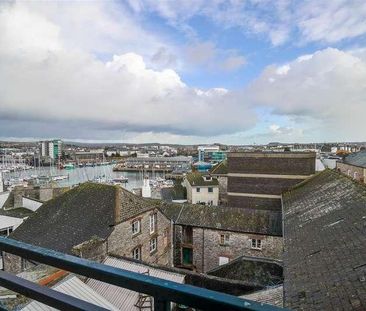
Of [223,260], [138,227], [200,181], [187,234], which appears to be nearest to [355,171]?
[200,181]

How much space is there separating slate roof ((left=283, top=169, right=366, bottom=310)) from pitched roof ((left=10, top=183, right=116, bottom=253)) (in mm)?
9638

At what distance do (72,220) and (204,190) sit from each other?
29.6 metres

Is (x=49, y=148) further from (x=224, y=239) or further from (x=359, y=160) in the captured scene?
(x=224, y=239)

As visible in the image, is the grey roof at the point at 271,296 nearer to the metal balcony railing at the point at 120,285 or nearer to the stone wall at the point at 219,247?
the metal balcony railing at the point at 120,285

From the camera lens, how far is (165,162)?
134m

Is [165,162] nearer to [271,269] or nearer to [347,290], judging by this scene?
[271,269]

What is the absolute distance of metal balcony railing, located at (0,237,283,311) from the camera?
1242mm

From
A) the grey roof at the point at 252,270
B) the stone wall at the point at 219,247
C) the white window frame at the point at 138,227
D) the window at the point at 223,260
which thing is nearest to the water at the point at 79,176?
the stone wall at the point at 219,247

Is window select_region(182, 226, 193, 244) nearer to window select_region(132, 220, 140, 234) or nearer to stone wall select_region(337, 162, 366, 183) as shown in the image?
window select_region(132, 220, 140, 234)

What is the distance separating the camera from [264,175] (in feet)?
109

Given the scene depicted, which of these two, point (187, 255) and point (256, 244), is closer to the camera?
point (256, 244)

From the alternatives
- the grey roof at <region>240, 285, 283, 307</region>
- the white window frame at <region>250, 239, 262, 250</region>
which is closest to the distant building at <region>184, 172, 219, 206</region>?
the white window frame at <region>250, 239, 262, 250</region>

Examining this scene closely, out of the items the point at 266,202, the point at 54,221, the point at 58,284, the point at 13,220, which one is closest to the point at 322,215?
the point at 58,284

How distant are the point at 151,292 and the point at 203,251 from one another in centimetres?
2404
